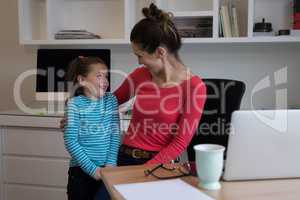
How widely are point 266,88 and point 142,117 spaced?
1.71 meters

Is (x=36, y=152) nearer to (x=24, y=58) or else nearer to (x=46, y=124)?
(x=46, y=124)

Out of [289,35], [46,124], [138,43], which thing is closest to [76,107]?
[138,43]

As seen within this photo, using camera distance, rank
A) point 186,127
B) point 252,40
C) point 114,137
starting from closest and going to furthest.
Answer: point 186,127
point 114,137
point 252,40

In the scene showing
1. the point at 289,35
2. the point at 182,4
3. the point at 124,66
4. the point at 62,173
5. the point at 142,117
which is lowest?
the point at 62,173

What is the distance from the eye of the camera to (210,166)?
3.46ft

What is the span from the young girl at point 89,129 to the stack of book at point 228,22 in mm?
1299

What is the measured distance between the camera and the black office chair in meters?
1.93

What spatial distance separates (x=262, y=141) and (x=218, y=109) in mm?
879

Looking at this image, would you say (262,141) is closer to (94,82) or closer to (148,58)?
(148,58)

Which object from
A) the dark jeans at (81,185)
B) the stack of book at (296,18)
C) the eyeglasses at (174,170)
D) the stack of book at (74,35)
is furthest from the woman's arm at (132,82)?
the stack of book at (296,18)

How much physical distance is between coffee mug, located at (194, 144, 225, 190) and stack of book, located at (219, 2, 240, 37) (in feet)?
5.83

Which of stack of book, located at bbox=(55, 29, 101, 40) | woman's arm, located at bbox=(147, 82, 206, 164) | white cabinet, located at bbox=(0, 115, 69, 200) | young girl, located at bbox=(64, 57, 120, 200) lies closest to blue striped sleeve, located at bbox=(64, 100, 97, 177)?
young girl, located at bbox=(64, 57, 120, 200)

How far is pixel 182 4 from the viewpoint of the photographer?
2.99 metres

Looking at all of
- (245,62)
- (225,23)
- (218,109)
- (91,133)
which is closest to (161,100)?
(91,133)
